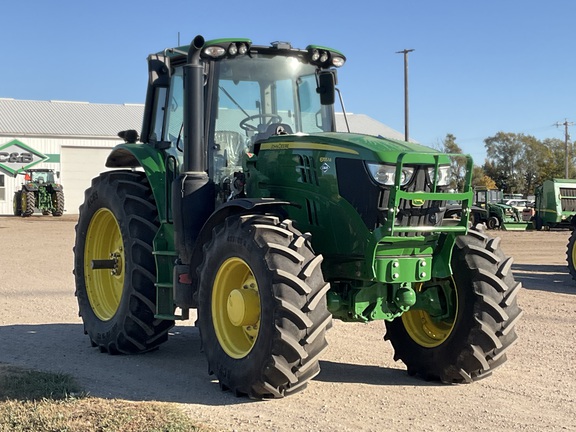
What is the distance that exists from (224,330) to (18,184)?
4392 centimetres

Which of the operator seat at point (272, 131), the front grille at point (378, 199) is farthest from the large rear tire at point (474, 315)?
the operator seat at point (272, 131)

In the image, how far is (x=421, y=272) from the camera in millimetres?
6055

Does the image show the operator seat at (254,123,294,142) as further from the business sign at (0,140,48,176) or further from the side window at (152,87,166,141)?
the business sign at (0,140,48,176)

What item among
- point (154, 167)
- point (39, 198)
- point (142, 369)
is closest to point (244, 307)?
point (142, 369)

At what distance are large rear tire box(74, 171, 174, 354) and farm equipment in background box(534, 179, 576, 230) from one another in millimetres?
23701

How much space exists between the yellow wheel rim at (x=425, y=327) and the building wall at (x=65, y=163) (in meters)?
43.0

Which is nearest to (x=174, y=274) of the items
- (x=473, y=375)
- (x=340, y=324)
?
(x=473, y=375)

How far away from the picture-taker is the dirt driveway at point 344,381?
210 inches

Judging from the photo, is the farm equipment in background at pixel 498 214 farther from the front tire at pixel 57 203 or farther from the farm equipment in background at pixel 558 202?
the front tire at pixel 57 203

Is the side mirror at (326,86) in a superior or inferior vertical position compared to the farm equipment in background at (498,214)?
superior

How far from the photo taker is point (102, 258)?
8430 mm

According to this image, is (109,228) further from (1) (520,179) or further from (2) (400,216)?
(1) (520,179)

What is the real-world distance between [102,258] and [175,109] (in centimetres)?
188

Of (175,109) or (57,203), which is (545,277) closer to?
(175,109)
